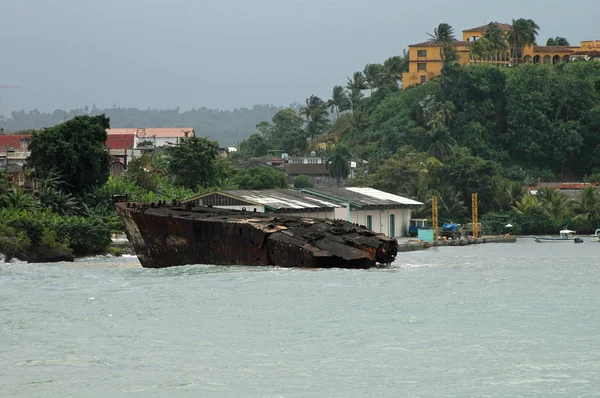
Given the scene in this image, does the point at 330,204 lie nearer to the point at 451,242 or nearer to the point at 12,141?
the point at 451,242

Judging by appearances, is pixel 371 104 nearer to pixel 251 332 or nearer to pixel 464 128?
pixel 464 128

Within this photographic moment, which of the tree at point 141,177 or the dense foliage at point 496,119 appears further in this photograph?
the dense foliage at point 496,119

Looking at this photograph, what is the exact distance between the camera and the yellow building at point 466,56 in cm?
15925

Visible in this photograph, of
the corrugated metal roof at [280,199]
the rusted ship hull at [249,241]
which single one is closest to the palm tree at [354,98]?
the corrugated metal roof at [280,199]

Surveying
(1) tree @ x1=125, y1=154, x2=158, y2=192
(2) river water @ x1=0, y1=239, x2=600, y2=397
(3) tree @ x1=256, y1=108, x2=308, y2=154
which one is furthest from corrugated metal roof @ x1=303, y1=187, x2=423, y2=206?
(3) tree @ x1=256, y1=108, x2=308, y2=154

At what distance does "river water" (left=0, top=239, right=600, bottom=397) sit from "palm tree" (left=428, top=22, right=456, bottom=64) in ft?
356

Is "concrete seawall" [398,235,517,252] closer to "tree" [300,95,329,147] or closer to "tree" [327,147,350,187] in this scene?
"tree" [327,147,350,187]

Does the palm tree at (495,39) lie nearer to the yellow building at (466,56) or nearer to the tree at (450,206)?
the yellow building at (466,56)

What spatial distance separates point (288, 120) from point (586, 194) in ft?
325

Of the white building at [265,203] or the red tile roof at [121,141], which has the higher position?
the red tile roof at [121,141]

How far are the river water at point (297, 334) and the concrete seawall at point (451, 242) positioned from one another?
2838 centimetres

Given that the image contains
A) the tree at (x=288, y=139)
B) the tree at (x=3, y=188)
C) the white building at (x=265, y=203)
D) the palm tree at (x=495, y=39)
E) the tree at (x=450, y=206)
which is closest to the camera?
the tree at (x=3, y=188)

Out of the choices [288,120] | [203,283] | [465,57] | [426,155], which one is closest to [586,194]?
[426,155]

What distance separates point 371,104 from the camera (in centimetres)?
16862
